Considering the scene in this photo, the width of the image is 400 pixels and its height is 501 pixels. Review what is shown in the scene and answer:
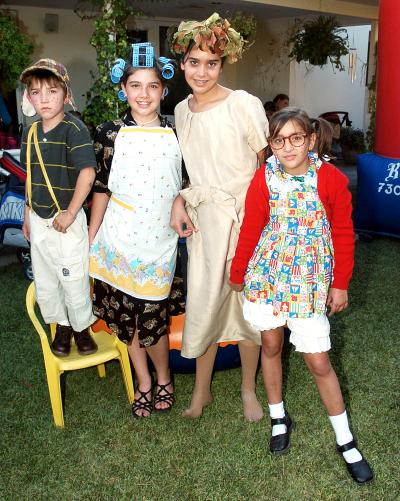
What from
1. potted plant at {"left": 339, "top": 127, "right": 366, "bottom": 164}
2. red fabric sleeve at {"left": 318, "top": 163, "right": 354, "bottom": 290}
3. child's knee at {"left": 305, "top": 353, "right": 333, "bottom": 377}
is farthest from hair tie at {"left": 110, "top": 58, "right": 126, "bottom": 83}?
potted plant at {"left": 339, "top": 127, "right": 366, "bottom": 164}

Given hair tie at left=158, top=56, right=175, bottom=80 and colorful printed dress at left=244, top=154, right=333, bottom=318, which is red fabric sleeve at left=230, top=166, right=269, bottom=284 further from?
hair tie at left=158, top=56, right=175, bottom=80

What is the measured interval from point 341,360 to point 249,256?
136 centimetres

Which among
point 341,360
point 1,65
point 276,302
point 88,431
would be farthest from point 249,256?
point 1,65

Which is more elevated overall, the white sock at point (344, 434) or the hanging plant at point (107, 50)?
the hanging plant at point (107, 50)

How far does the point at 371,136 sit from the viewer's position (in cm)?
1017

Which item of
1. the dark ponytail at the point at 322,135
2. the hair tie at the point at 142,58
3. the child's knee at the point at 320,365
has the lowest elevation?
the child's knee at the point at 320,365

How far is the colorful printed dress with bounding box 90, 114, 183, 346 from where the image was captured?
2.54 metres

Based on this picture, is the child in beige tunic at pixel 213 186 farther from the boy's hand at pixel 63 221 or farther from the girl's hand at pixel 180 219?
the boy's hand at pixel 63 221

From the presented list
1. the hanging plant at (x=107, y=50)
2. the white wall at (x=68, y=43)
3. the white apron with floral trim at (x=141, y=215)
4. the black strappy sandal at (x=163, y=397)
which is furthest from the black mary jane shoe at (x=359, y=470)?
the white wall at (x=68, y=43)

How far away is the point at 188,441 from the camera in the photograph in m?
2.69

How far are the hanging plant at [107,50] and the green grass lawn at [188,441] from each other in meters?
3.55

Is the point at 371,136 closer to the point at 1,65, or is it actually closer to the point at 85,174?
the point at 1,65

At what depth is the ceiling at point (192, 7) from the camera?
340 inches

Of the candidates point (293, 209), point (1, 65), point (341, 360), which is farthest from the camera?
point (1, 65)
